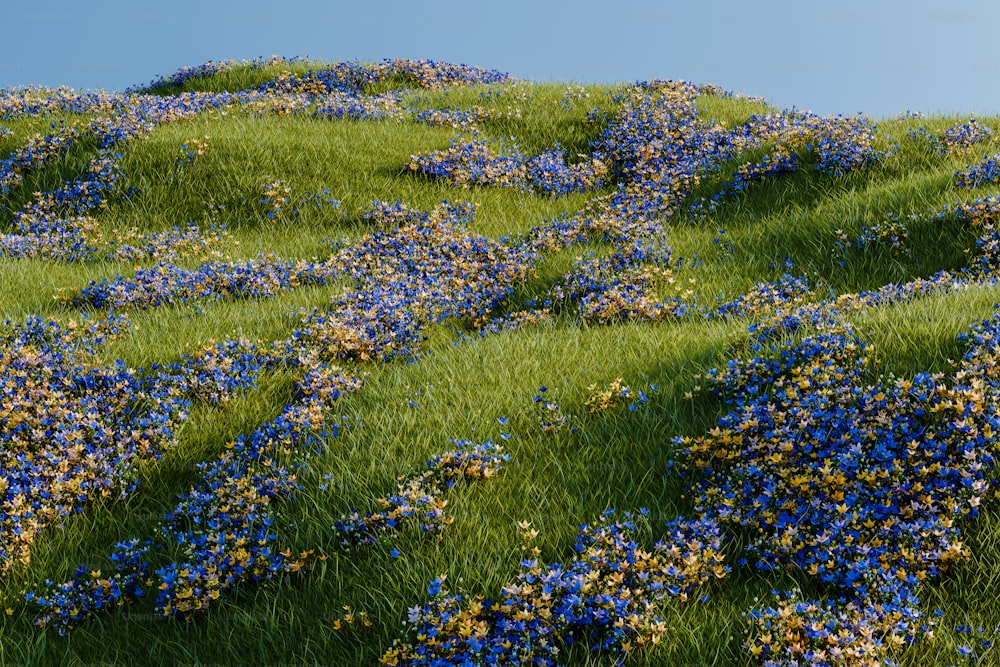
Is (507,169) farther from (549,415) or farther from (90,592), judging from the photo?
(90,592)

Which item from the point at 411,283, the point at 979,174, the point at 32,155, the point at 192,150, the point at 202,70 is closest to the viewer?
the point at 411,283

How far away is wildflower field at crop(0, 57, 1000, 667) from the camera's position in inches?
192

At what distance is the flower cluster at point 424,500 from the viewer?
5.49 meters

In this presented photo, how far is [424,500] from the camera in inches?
219

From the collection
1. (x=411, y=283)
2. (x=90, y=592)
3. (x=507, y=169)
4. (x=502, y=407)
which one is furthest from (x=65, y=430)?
(x=507, y=169)

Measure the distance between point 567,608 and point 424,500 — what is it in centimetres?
129

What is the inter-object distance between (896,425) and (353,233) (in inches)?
347

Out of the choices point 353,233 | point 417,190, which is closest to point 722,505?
point 353,233

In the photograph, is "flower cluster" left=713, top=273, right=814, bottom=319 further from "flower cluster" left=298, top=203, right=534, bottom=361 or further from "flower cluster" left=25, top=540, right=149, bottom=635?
"flower cluster" left=25, top=540, right=149, bottom=635

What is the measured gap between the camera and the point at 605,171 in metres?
14.8

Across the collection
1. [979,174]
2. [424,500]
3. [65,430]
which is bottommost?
[65,430]

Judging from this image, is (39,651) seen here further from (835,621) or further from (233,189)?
(233,189)

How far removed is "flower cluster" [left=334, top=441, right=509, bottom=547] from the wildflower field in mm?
27

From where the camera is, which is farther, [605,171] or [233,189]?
[605,171]
